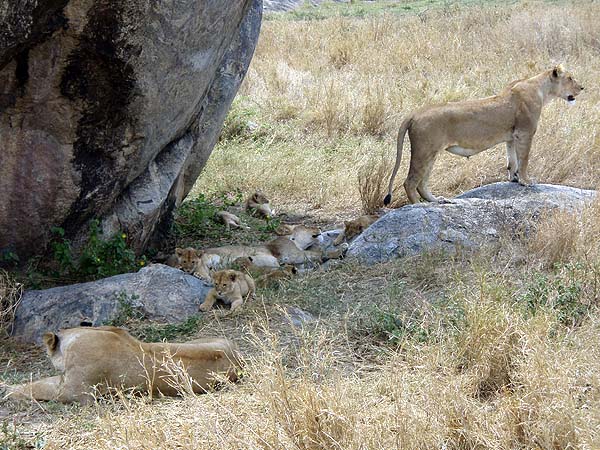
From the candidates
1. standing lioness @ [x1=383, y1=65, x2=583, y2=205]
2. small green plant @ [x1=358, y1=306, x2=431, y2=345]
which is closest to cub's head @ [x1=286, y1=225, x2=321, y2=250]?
standing lioness @ [x1=383, y1=65, x2=583, y2=205]

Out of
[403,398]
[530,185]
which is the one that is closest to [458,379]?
[403,398]

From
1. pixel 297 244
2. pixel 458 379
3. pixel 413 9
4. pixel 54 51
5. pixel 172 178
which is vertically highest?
pixel 54 51

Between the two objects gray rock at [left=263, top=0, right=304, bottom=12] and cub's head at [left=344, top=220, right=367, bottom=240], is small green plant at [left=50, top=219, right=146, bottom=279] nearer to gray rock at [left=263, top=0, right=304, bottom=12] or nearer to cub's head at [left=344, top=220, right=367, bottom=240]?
cub's head at [left=344, top=220, right=367, bottom=240]

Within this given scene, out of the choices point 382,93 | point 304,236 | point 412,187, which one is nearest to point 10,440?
point 304,236

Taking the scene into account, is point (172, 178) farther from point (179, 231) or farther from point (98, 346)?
point (98, 346)

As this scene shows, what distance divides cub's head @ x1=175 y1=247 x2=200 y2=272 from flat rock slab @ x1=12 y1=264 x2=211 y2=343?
1.89ft

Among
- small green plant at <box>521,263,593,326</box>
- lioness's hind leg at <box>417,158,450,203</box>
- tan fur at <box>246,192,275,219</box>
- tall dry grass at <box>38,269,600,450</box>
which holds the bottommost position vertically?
tan fur at <box>246,192,275,219</box>

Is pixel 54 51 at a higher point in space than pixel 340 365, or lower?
higher

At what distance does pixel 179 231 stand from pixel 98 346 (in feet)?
14.2

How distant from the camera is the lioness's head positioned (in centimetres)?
1014

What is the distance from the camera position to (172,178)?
8375mm

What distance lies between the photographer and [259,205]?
34.2 feet

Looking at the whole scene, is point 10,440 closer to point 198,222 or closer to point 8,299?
point 8,299

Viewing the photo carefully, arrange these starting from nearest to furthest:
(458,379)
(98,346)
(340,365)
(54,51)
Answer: (458,379)
(98,346)
(340,365)
(54,51)
